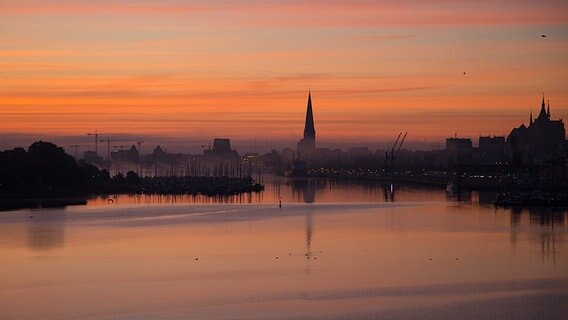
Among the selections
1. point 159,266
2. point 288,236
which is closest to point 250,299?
point 159,266

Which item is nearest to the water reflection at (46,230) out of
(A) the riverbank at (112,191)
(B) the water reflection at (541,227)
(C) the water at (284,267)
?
(C) the water at (284,267)

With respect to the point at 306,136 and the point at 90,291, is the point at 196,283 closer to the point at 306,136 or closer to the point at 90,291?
the point at 90,291

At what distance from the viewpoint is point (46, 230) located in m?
36.2

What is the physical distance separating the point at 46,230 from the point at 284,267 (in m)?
13.5

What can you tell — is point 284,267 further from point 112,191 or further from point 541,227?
point 112,191

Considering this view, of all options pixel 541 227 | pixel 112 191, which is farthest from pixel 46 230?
pixel 112 191

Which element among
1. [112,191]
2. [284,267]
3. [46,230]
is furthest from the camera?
[112,191]

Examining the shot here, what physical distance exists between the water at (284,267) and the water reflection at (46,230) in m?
0.07

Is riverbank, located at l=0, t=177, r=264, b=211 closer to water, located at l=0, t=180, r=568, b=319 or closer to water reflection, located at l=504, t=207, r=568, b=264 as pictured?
water, located at l=0, t=180, r=568, b=319

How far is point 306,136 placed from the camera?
160 meters

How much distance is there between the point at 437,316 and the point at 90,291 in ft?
24.0

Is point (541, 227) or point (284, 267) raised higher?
point (541, 227)

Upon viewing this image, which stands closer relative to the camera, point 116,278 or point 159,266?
point 116,278

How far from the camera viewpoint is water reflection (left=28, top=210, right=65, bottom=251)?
31259 mm
